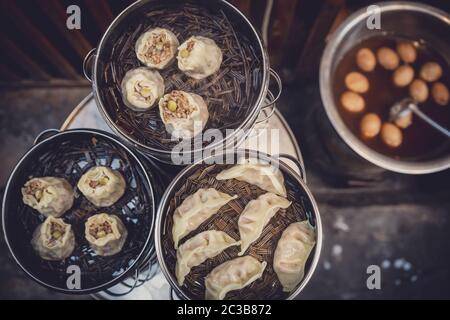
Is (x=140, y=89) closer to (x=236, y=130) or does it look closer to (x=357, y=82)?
(x=236, y=130)

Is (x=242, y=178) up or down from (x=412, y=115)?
down

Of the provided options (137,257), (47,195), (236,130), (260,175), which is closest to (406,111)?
(260,175)

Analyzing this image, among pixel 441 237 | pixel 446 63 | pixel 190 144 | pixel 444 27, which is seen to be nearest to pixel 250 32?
pixel 190 144

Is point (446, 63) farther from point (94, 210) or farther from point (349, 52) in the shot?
point (94, 210)

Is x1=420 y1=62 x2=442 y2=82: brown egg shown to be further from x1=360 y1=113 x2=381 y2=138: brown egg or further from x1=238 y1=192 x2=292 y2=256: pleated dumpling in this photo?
x1=238 y1=192 x2=292 y2=256: pleated dumpling

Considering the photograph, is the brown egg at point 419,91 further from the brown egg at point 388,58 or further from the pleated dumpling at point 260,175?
the pleated dumpling at point 260,175

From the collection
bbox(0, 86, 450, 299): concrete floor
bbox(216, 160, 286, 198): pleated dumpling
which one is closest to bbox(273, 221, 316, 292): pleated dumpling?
bbox(216, 160, 286, 198): pleated dumpling

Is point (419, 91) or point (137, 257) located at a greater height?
point (419, 91)
